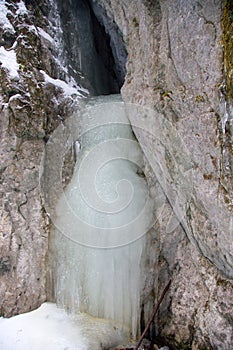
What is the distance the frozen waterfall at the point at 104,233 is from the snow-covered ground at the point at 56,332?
15 cm

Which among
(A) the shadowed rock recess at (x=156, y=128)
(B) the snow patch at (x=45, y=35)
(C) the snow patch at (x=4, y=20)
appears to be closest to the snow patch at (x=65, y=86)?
(A) the shadowed rock recess at (x=156, y=128)

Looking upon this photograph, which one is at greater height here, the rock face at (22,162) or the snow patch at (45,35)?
the snow patch at (45,35)

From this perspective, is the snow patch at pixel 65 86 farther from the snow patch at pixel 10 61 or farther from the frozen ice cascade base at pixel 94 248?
the frozen ice cascade base at pixel 94 248

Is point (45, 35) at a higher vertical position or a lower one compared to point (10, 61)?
higher

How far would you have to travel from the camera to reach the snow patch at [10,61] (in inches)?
211

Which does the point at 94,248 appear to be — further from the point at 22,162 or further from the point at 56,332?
the point at 22,162

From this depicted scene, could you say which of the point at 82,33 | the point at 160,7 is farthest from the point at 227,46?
the point at 82,33

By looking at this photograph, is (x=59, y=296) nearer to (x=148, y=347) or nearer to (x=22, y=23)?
(x=148, y=347)

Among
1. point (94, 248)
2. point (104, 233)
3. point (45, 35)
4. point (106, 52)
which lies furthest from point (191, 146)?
point (106, 52)

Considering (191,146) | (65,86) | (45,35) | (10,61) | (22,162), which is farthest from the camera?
(45,35)

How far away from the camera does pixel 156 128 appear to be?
14.7ft

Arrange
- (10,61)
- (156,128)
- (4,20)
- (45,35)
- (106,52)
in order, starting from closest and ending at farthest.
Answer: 1. (156,128)
2. (10,61)
3. (4,20)
4. (45,35)
5. (106,52)

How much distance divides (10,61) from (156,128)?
2.72m

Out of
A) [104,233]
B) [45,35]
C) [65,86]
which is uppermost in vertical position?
[45,35]
